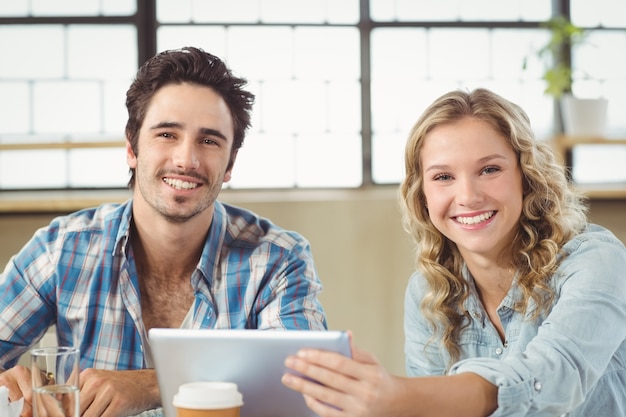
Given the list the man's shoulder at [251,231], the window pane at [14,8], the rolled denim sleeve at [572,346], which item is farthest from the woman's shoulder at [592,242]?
the window pane at [14,8]

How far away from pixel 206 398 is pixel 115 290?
1.02 metres

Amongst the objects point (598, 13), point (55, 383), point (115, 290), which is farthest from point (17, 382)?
point (598, 13)

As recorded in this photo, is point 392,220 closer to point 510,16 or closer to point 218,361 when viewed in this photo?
point 510,16

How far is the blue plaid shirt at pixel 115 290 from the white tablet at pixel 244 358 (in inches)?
29.8

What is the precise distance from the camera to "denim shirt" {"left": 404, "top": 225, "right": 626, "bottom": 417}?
4.12 ft

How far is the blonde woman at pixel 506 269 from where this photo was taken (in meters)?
1.35

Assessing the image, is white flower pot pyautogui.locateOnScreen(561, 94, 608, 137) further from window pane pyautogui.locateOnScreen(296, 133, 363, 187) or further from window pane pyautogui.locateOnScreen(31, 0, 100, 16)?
window pane pyautogui.locateOnScreen(31, 0, 100, 16)

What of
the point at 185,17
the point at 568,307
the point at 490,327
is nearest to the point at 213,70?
the point at 490,327

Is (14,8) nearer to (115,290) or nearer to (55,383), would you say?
(115,290)

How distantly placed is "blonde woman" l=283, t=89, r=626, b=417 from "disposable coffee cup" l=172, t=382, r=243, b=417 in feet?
1.18

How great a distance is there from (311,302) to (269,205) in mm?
1533

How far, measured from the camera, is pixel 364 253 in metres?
3.54

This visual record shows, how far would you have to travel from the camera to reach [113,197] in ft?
11.1

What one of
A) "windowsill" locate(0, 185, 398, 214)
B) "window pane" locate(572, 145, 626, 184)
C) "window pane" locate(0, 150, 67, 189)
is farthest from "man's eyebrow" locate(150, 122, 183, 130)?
"window pane" locate(572, 145, 626, 184)
